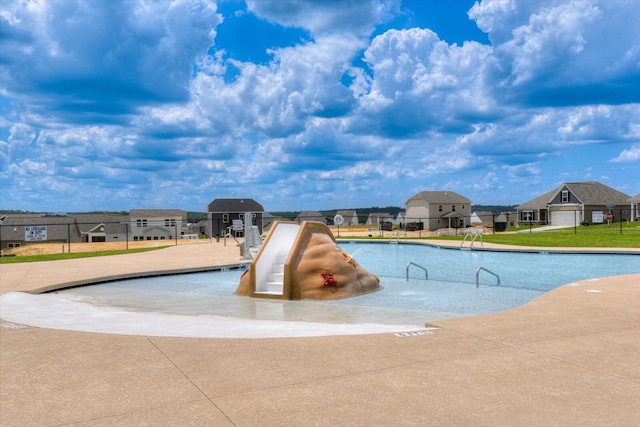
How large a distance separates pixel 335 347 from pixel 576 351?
7.90 feet

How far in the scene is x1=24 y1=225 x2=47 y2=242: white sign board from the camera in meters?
23.8

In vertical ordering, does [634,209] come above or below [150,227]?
above

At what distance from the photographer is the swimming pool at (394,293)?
30.0 feet

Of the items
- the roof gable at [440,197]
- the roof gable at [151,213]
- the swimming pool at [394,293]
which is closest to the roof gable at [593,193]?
the roof gable at [440,197]

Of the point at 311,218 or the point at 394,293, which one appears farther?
the point at 311,218

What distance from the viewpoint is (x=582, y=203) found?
58938 mm

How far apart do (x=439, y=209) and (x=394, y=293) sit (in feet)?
224

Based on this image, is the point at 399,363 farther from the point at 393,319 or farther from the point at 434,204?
the point at 434,204

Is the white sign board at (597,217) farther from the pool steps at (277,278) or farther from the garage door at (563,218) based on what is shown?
the pool steps at (277,278)

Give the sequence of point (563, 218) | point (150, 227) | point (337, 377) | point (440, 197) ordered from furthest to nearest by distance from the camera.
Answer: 1. point (440, 197)
2. point (150, 227)
3. point (563, 218)
4. point (337, 377)

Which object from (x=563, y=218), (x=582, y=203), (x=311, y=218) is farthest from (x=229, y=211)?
(x=582, y=203)

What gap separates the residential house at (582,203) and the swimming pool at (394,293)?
44.0m

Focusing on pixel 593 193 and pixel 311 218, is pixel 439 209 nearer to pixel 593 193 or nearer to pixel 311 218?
pixel 311 218

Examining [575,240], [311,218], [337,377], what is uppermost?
[311,218]
